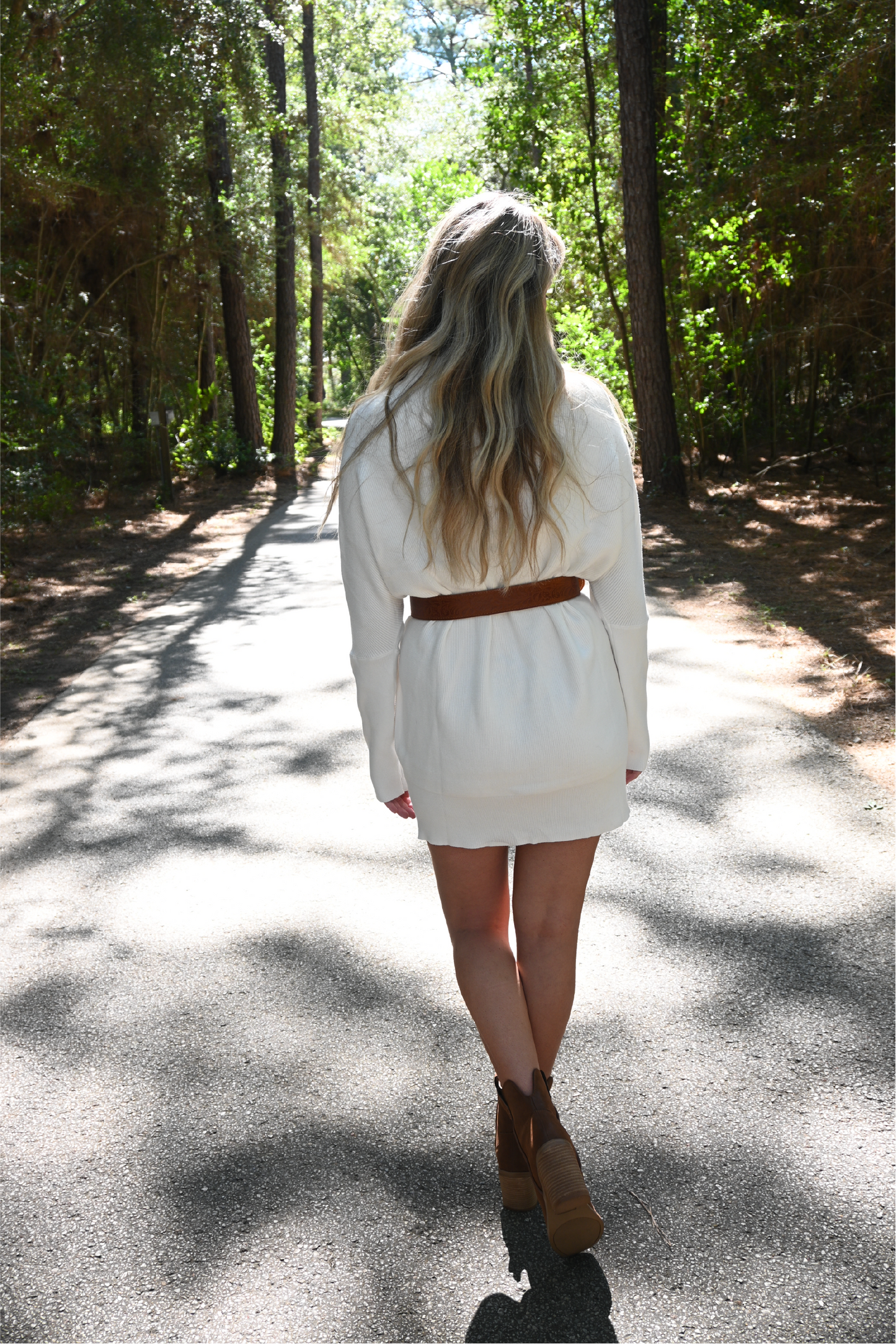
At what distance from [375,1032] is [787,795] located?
2.33 metres

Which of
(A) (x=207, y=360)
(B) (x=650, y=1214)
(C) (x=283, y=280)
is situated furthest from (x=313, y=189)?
(B) (x=650, y=1214)

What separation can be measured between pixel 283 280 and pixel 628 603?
20631mm

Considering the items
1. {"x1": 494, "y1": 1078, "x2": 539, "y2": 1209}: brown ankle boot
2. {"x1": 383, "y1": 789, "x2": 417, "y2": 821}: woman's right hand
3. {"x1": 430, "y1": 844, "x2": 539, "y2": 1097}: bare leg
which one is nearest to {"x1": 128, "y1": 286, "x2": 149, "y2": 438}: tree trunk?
{"x1": 383, "y1": 789, "x2": 417, "y2": 821}: woman's right hand

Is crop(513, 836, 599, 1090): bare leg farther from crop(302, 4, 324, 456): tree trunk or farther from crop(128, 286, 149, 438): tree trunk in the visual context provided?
crop(302, 4, 324, 456): tree trunk

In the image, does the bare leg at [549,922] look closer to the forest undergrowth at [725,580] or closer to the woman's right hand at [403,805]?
the woman's right hand at [403,805]

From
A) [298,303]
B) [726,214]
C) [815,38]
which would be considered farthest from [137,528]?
[298,303]

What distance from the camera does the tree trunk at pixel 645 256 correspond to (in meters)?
12.8

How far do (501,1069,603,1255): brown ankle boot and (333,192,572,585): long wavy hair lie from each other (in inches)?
43.6

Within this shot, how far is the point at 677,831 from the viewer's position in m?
4.35

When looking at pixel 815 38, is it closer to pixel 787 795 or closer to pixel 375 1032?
pixel 787 795

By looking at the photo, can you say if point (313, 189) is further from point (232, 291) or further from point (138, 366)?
point (138, 366)

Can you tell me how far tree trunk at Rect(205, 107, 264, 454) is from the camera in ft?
56.1

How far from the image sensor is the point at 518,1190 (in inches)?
92.7

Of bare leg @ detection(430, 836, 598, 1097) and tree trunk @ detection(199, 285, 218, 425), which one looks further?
tree trunk @ detection(199, 285, 218, 425)
